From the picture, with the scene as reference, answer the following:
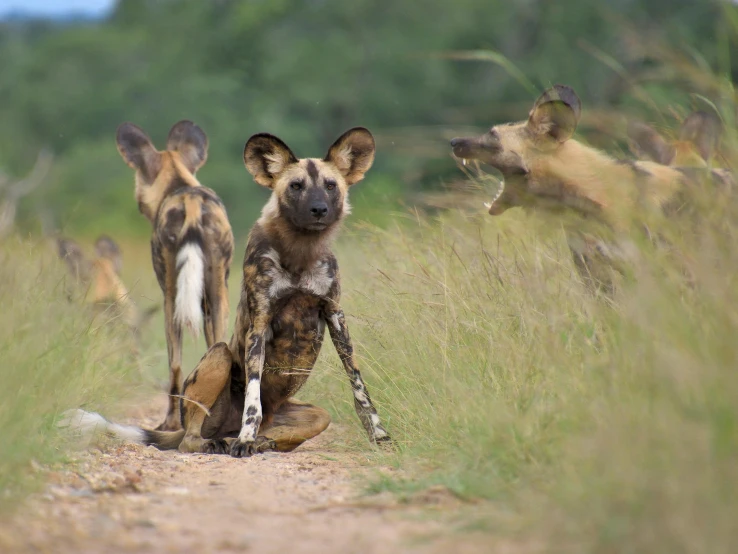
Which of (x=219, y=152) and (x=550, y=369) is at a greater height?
(x=219, y=152)

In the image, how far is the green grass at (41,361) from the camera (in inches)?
121

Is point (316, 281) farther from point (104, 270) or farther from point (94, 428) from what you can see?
point (104, 270)

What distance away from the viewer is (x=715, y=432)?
7.34 ft

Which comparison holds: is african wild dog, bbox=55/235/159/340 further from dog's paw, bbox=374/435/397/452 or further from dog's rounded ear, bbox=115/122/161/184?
dog's paw, bbox=374/435/397/452

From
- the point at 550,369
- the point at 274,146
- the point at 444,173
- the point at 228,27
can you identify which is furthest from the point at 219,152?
the point at 550,369

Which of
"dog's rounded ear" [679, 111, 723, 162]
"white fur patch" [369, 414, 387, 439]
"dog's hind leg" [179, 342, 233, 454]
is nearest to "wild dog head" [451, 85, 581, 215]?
"white fur patch" [369, 414, 387, 439]

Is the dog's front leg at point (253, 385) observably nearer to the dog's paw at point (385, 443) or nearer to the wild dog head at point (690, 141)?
the dog's paw at point (385, 443)

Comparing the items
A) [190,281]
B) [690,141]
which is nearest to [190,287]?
[190,281]

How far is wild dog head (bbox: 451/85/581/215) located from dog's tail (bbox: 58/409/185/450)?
5.28 ft

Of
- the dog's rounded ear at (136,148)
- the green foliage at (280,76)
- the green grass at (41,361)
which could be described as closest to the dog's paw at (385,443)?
the green grass at (41,361)

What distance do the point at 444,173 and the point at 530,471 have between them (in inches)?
448

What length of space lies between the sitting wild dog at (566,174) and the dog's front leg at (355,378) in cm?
76

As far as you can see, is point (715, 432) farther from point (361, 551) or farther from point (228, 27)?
point (228, 27)

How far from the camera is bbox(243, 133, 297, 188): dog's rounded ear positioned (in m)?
4.51
